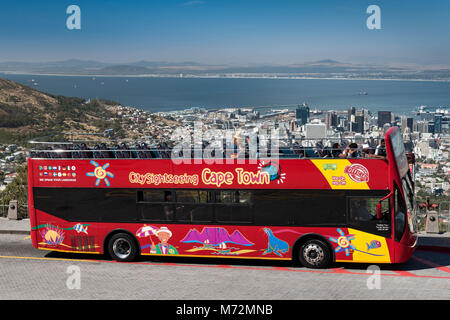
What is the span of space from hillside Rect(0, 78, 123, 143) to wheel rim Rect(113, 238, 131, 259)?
32.3 metres

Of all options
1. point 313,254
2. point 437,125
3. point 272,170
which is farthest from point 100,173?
point 437,125

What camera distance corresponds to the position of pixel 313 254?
553 inches

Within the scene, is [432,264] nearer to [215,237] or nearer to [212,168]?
[215,237]

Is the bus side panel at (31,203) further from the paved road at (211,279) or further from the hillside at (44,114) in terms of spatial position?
the hillside at (44,114)

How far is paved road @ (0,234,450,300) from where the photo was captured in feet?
40.2

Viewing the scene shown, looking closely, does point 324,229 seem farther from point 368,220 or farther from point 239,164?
point 239,164

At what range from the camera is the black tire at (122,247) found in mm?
15180

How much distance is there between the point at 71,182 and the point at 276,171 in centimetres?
551

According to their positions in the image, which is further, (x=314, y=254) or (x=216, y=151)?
(x=216, y=151)

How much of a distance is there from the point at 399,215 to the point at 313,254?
224 centimetres

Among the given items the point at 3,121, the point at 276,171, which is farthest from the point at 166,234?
the point at 3,121

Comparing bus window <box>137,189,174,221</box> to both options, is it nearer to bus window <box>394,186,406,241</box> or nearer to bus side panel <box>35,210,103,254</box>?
bus side panel <box>35,210,103,254</box>

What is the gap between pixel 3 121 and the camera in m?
62.8

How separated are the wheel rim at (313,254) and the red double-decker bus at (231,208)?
0.02 meters
